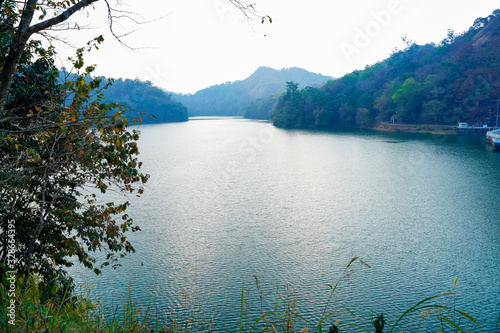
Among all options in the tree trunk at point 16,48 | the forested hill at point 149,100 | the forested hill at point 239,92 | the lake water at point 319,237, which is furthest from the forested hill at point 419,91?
the forested hill at point 239,92

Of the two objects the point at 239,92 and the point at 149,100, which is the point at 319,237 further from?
the point at 239,92

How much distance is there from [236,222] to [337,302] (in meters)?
5.53

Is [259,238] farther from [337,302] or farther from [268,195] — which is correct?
[268,195]

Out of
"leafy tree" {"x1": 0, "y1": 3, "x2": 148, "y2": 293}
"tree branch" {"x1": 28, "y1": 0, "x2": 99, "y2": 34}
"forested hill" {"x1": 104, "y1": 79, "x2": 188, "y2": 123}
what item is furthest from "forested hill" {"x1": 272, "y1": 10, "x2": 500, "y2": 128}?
"tree branch" {"x1": 28, "y1": 0, "x2": 99, "y2": 34}

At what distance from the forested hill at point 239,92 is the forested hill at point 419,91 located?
7166 centimetres

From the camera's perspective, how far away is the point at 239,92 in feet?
557

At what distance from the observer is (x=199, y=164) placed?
24.6 metres

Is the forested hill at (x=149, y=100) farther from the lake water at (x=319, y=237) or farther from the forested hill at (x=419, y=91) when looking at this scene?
the lake water at (x=319, y=237)

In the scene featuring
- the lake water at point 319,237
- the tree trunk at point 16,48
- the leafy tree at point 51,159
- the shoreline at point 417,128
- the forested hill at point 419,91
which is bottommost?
the lake water at point 319,237

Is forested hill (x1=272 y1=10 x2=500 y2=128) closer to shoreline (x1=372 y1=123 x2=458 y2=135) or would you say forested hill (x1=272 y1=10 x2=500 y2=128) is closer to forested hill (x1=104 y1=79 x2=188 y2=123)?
shoreline (x1=372 y1=123 x2=458 y2=135)

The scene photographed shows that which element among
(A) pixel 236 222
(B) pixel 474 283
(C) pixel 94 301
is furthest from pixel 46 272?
(B) pixel 474 283

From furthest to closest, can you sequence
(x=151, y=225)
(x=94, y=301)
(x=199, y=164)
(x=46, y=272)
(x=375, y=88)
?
1. (x=375, y=88)
2. (x=199, y=164)
3. (x=151, y=225)
4. (x=94, y=301)
5. (x=46, y=272)

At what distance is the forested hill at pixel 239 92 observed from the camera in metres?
150

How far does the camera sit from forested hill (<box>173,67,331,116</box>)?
14962 centimetres
